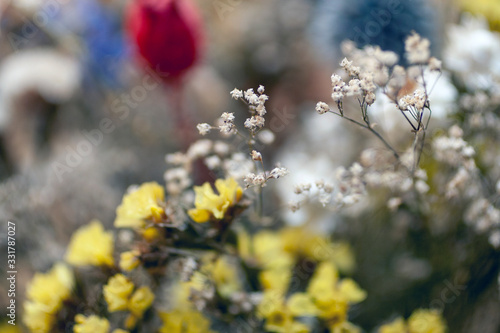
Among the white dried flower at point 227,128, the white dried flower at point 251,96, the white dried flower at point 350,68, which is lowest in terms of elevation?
the white dried flower at point 227,128

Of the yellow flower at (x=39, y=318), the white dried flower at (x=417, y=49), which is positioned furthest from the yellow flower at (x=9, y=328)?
the white dried flower at (x=417, y=49)

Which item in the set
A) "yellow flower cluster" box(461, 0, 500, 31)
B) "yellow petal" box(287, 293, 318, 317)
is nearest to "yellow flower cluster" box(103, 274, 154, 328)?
"yellow petal" box(287, 293, 318, 317)

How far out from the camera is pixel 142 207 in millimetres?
310

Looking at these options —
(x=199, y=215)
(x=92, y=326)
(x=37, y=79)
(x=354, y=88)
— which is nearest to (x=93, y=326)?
(x=92, y=326)

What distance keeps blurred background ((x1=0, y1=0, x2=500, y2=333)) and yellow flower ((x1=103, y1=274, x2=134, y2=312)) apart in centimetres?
→ 19

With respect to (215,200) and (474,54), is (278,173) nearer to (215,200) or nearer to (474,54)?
(215,200)

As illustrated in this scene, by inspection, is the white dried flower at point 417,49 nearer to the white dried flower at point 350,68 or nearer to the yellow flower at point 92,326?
the white dried flower at point 350,68

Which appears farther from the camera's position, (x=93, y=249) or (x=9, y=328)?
(x=9, y=328)

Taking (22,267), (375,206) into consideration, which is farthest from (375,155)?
(22,267)

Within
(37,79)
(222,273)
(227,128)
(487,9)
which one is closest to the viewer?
(227,128)

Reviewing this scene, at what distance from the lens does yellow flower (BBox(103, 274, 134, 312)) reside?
0.32m

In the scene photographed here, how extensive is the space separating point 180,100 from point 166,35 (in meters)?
0.13

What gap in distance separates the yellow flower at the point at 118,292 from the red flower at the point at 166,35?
0.27 m

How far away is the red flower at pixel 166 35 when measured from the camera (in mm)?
478
